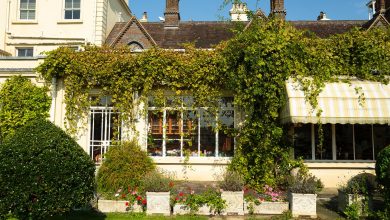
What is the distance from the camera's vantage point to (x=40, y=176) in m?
7.19

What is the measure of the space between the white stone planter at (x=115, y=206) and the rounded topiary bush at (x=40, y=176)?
8.31 ft

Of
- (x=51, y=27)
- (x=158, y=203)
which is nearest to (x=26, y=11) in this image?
(x=51, y=27)

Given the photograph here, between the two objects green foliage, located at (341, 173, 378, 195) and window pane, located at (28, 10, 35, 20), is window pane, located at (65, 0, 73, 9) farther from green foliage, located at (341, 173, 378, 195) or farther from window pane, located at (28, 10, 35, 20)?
green foliage, located at (341, 173, 378, 195)

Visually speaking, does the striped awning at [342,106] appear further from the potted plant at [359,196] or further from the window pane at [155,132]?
the window pane at [155,132]

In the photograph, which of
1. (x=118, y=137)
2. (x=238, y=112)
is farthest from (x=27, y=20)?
(x=238, y=112)

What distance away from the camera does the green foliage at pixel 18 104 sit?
45.6 ft

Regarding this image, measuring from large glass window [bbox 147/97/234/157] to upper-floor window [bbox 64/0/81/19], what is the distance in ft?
47.5

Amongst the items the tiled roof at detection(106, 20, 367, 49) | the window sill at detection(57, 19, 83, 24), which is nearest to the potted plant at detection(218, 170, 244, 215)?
the tiled roof at detection(106, 20, 367, 49)

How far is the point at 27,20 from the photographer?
25281 millimetres

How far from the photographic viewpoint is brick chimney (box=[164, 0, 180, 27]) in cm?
2645

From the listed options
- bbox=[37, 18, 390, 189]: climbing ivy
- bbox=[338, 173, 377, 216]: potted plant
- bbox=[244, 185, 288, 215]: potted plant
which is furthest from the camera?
bbox=[37, 18, 390, 189]: climbing ivy

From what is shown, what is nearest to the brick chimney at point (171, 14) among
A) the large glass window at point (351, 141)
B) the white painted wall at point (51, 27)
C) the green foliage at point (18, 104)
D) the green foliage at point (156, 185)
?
the white painted wall at point (51, 27)

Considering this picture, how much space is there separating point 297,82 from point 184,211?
20.6 feet

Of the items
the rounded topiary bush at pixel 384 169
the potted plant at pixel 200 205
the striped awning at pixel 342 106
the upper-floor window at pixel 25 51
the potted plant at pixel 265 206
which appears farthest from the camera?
the upper-floor window at pixel 25 51
